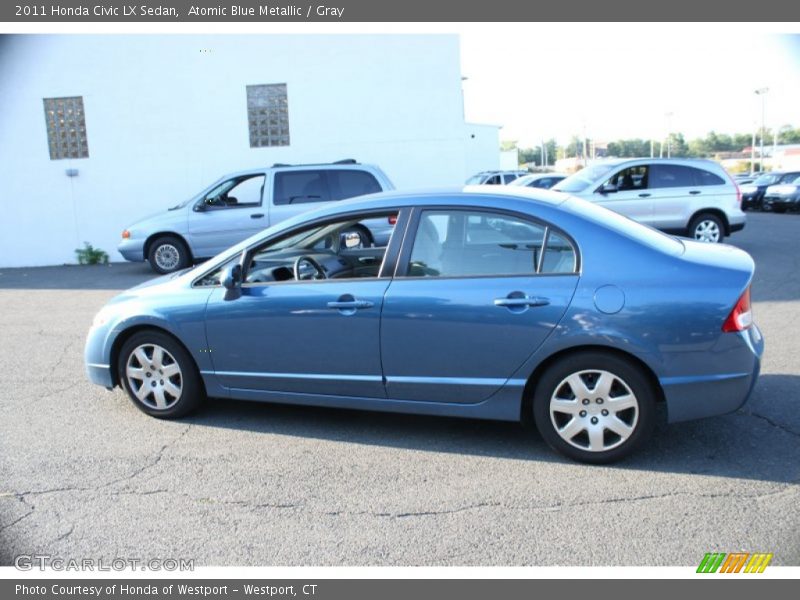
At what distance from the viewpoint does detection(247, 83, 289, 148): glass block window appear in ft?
47.9

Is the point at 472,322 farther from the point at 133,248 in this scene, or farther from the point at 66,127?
the point at 66,127

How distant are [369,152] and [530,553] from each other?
482 inches

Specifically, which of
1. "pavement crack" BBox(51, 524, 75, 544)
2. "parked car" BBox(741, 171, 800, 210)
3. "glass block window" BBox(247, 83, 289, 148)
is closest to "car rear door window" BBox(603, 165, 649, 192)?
"glass block window" BBox(247, 83, 289, 148)

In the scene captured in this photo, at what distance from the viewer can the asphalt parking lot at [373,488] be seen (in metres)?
3.31

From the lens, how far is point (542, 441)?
14.8 ft

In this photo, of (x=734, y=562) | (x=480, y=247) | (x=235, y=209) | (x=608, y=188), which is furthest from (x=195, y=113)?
(x=734, y=562)

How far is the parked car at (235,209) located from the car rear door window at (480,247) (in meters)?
7.00

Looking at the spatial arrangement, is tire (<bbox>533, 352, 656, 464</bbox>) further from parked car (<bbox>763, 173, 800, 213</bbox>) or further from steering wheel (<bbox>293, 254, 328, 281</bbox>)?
parked car (<bbox>763, 173, 800, 213</bbox>)

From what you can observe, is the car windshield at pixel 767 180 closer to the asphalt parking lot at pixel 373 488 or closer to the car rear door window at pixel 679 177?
the car rear door window at pixel 679 177

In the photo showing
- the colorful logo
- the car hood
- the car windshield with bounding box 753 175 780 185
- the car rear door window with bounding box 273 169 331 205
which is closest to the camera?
the colorful logo

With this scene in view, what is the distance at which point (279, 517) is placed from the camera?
3625 millimetres

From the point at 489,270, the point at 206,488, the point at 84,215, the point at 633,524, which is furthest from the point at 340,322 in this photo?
the point at 84,215

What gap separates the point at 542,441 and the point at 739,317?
1416 millimetres

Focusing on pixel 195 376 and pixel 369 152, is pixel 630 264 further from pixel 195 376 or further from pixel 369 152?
pixel 369 152
